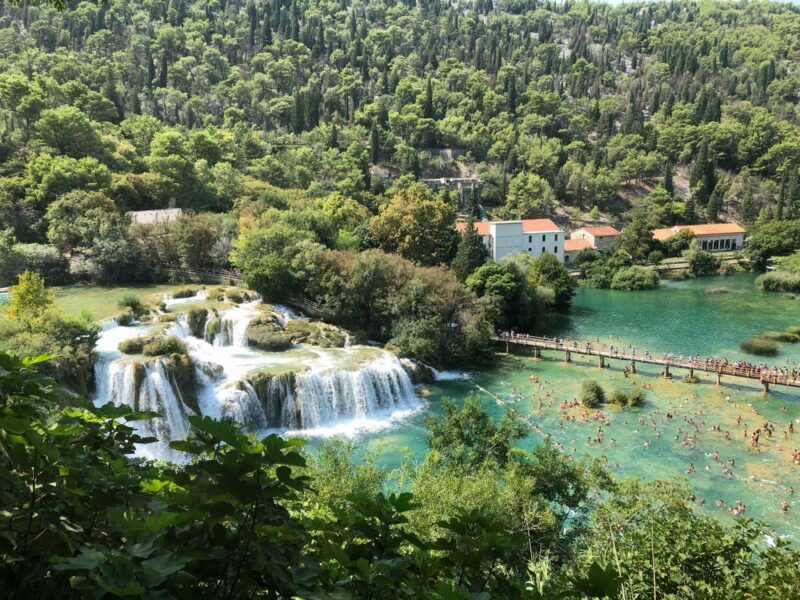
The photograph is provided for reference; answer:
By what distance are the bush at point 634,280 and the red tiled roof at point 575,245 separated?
24.5 ft

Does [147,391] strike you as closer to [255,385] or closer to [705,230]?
[255,385]

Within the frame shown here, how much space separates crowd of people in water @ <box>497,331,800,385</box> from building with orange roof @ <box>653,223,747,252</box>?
3747 cm

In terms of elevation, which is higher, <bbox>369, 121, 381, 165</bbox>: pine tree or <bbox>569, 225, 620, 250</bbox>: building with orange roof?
<bbox>369, 121, 381, 165</bbox>: pine tree

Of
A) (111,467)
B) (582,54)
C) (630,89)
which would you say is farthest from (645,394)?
(582,54)

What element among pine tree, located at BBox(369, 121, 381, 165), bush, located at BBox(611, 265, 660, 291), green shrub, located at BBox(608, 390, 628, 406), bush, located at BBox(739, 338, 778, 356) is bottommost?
green shrub, located at BBox(608, 390, 628, 406)

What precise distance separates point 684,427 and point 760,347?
12.9 metres

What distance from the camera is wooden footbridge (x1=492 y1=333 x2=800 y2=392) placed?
25703mm

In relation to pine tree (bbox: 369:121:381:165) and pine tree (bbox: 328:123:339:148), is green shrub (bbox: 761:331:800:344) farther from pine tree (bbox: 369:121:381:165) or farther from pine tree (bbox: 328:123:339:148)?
pine tree (bbox: 328:123:339:148)

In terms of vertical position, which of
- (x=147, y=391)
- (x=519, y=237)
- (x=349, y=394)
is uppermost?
(x=519, y=237)

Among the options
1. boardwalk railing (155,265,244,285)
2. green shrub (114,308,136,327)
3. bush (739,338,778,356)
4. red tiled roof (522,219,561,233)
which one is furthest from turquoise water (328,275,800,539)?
red tiled roof (522,219,561,233)

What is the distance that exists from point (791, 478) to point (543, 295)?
2073 centimetres

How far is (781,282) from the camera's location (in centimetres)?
4825

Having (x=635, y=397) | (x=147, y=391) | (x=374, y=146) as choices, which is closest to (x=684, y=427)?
(x=635, y=397)

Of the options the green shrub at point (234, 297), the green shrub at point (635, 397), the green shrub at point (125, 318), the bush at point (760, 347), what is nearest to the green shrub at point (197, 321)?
the green shrub at point (125, 318)
